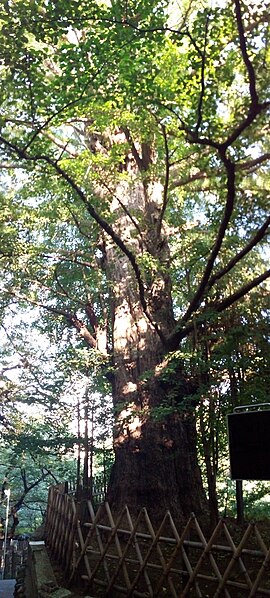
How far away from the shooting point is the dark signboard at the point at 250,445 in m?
2.58

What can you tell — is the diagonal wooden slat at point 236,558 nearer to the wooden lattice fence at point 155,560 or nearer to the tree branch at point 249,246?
the wooden lattice fence at point 155,560

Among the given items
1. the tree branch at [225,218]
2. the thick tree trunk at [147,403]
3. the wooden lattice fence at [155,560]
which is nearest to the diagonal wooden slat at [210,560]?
the wooden lattice fence at [155,560]

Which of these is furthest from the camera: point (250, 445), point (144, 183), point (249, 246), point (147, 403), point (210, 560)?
point (144, 183)

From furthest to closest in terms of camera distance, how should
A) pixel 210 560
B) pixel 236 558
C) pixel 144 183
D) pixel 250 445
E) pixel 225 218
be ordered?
pixel 144 183, pixel 225 218, pixel 210 560, pixel 236 558, pixel 250 445

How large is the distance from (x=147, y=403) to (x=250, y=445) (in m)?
4.48

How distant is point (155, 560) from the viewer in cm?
539

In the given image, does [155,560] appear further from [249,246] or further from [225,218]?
[225,218]

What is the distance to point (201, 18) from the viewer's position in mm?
4539

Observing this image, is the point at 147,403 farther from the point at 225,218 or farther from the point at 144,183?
the point at 144,183

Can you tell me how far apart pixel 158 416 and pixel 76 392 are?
566 cm

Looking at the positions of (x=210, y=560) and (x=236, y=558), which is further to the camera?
(x=210, y=560)

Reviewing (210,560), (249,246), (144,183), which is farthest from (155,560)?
(144,183)

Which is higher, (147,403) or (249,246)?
(249,246)

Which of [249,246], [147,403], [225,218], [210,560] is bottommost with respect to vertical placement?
[210,560]
